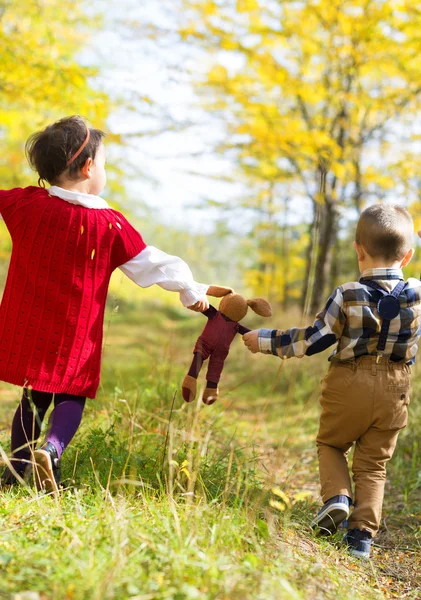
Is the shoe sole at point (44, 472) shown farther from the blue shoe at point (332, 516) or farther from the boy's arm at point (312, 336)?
the blue shoe at point (332, 516)

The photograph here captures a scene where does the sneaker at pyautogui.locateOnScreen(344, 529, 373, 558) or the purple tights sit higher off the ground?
the purple tights

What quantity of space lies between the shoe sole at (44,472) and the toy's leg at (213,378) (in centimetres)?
69

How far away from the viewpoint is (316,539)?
2.30 metres

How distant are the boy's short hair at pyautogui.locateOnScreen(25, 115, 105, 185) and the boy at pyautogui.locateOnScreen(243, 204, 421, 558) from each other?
1.04 m

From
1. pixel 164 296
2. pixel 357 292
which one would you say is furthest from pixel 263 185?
pixel 357 292

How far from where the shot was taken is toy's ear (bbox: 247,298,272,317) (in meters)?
2.57

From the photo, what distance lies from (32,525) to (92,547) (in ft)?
1.07

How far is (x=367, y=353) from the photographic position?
247 cm

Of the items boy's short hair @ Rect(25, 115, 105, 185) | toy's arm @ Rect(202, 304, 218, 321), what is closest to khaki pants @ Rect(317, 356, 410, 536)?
toy's arm @ Rect(202, 304, 218, 321)

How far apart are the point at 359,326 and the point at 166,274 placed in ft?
2.78

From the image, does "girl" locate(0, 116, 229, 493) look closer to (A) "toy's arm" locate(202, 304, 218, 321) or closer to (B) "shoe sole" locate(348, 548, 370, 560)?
(A) "toy's arm" locate(202, 304, 218, 321)

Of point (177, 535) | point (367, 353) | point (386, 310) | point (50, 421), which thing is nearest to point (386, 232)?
point (386, 310)

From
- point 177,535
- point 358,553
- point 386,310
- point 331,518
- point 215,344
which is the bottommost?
point 358,553

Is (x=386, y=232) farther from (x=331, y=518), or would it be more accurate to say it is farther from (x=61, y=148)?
(x=61, y=148)
